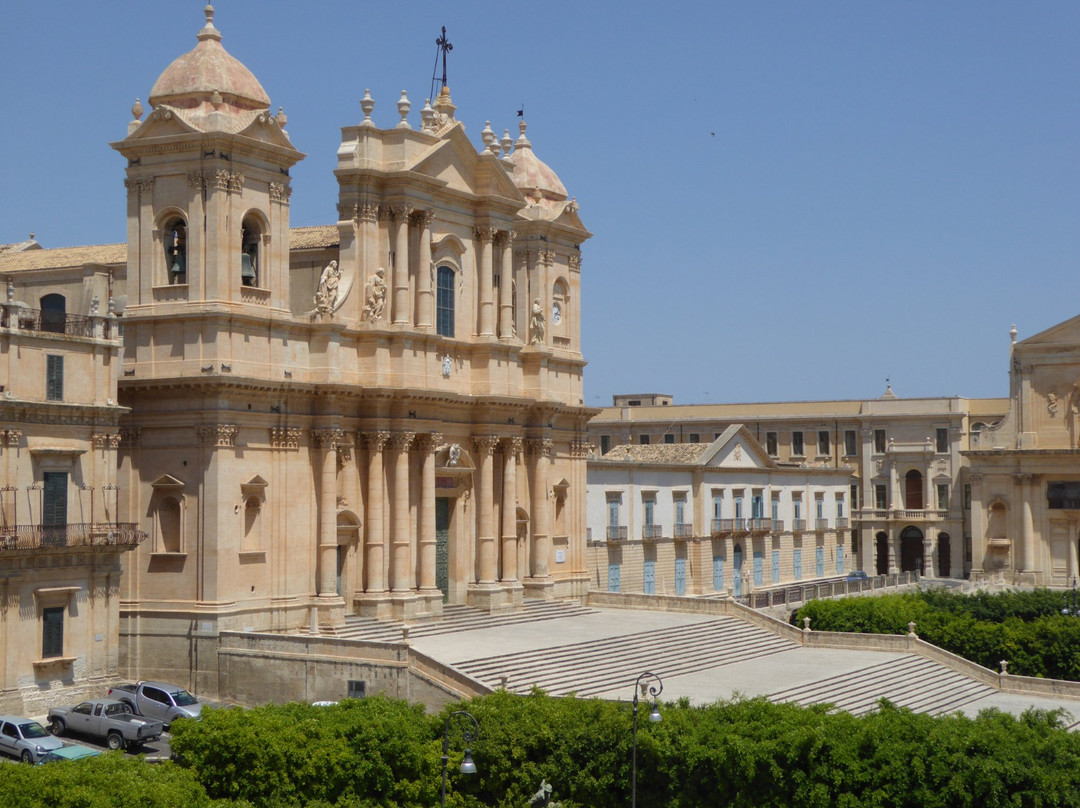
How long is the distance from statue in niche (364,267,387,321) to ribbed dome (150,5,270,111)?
19.9ft

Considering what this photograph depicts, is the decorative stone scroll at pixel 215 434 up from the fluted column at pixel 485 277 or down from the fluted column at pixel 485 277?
down

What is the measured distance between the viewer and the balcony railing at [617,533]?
63219 mm

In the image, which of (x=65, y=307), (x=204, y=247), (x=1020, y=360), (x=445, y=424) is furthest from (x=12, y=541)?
(x=1020, y=360)

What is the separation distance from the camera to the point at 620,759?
32.6m

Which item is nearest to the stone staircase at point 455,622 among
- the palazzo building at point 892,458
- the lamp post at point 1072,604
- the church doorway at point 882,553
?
the lamp post at point 1072,604

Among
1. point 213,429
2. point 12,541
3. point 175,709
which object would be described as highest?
point 213,429

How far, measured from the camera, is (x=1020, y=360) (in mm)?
79688

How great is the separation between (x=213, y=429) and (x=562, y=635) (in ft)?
41.6

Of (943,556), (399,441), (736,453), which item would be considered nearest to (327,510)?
(399,441)

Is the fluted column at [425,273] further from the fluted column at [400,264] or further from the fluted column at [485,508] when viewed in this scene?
the fluted column at [485,508]

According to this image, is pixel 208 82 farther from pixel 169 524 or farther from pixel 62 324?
pixel 169 524

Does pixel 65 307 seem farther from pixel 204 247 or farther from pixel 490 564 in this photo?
pixel 490 564

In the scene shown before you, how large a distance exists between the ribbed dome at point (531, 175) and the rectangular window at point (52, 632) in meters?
25.5

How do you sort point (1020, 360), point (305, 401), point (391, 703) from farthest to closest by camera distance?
1. point (1020, 360)
2. point (305, 401)
3. point (391, 703)
